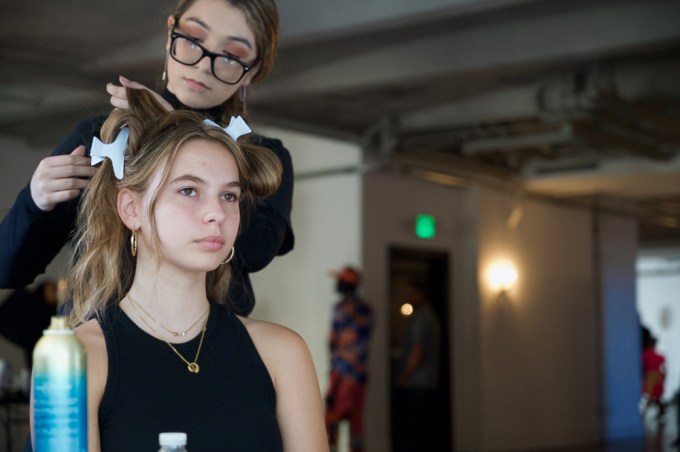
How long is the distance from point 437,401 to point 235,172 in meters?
8.94

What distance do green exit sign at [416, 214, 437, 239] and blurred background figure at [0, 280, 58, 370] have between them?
376 centimetres

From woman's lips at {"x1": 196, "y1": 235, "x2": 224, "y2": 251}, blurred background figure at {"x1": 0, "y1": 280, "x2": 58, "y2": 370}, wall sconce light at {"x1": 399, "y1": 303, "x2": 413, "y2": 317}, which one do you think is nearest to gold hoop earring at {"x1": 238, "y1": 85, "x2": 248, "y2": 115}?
woman's lips at {"x1": 196, "y1": 235, "x2": 224, "y2": 251}

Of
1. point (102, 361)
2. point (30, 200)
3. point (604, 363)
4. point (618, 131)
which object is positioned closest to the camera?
point (102, 361)

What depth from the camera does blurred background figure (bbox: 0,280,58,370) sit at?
258 inches

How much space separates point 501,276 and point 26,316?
533cm

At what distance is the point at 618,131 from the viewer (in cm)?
841

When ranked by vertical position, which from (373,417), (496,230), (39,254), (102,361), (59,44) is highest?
(59,44)

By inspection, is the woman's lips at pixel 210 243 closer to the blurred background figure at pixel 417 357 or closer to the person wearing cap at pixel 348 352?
the person wearing cap at pixel 348 352

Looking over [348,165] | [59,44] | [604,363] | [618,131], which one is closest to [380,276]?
[348,165]

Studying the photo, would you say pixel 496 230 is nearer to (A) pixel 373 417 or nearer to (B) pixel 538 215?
(B) pixel 538 215

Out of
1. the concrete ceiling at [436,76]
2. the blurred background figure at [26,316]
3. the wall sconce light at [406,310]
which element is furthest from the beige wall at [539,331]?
the blurred background figure at [26,316]

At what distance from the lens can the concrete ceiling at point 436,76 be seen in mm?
6062

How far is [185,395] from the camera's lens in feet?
4.71

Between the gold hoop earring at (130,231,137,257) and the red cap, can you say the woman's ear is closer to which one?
the gold hoop earring at (130,231,137,257)
